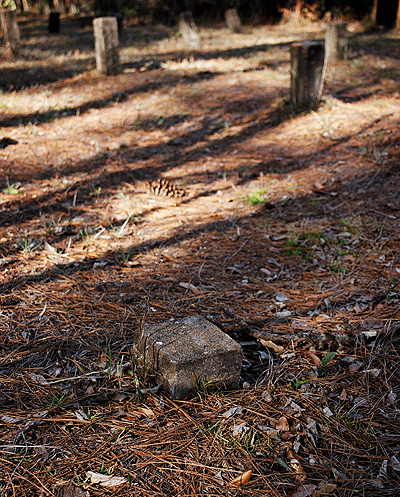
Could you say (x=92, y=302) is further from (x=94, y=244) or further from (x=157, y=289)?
(x=94, y=244)

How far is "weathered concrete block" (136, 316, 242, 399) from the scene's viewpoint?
2.00m

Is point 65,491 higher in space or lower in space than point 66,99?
lower

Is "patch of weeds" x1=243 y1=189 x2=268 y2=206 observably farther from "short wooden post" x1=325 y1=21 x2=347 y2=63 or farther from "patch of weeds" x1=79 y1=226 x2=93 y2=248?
"short wooden post" x1=325 y1=21 x2=347 y2=63

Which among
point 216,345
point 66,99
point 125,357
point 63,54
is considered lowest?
point 125,357

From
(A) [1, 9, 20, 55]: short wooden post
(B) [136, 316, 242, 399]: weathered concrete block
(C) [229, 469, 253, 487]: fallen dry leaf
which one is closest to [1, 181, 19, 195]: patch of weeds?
(B) [136, 316, 242, 399]: weathered concrete block

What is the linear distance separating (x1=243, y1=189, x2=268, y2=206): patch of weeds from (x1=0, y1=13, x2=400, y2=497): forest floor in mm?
18

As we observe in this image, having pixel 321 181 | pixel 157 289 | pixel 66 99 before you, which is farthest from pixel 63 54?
pixel 157 289

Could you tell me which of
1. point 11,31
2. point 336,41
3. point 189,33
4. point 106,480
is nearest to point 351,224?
point 106,480

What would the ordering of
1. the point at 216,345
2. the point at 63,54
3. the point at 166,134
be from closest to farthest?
the point at 216,345 < the point at 166,134 < the point at 63,54

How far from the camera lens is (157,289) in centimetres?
295

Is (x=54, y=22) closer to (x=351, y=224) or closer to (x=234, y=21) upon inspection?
(x=234, y=21)

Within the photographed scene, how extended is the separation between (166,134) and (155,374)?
4.70 meters

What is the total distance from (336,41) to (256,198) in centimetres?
641

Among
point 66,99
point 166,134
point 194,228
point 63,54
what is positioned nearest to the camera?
point 194,228
